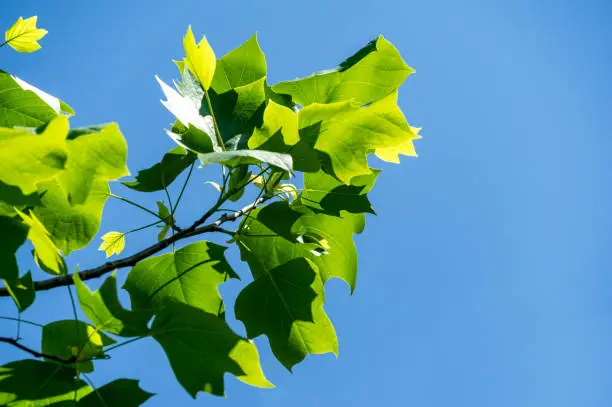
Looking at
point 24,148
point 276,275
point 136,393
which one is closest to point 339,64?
point 276,275

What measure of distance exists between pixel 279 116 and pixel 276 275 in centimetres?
47

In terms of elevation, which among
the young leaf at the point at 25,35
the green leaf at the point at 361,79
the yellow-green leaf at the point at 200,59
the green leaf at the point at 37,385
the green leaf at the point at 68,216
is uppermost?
the young leaf at the point at 25,35

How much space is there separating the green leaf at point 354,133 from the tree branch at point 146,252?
30cm

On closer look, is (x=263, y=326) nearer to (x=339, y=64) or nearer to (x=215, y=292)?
(x=215, y=292)

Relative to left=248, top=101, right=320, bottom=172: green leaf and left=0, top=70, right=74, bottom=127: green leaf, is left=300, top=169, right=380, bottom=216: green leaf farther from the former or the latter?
left=0, top=70, right=74, bottom=127: green leaf

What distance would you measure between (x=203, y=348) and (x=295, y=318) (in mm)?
366

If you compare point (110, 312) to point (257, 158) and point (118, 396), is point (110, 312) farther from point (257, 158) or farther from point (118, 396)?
point (257, 158)

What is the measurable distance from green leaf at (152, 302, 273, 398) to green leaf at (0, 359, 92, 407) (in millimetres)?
219

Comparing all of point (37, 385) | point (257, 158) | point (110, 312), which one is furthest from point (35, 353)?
point (257, 158)

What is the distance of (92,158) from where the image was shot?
1.33m

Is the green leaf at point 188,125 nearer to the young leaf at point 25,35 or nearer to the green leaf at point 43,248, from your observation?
the green leaf at point 43,248

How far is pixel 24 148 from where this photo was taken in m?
1.19

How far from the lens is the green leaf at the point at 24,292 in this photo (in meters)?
1.32

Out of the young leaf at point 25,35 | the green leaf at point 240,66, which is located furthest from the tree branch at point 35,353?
the young leaf at point 25,35
